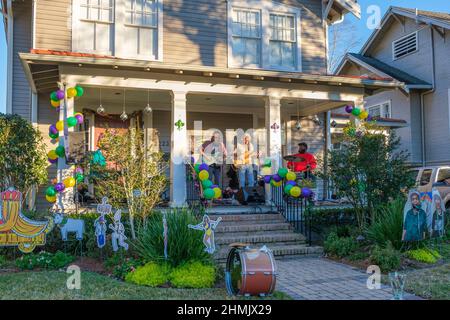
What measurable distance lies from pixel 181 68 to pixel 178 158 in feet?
6.42

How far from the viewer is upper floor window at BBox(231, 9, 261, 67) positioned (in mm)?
12234

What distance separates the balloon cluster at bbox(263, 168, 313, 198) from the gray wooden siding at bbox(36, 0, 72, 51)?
5.79 meters

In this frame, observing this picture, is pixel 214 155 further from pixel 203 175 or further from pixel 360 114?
A: pixel 360 114

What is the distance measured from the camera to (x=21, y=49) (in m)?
11.5

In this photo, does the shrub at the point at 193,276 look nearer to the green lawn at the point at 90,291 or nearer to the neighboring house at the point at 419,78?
the green lawn at the point at 90,291

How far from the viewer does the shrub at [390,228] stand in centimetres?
789

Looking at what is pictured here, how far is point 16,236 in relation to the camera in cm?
719

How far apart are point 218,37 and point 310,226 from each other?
19.1 feet

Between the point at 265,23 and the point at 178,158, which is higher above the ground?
the point at 265,23

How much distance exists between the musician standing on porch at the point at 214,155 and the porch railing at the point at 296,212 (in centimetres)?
254

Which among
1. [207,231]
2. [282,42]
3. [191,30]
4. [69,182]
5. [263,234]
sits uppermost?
[191,30]

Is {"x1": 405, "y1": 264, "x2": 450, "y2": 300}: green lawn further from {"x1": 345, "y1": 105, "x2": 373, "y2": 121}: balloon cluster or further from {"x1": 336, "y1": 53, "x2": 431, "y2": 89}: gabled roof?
{"x1": 336, "y1": 53, "x2": 431, "y2": 89}: gabled roof

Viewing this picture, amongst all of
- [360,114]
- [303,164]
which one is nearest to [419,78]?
[360,114]

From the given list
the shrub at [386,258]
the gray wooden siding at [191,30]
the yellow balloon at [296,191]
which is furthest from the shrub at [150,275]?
the gray wooden siding at [191,30]
